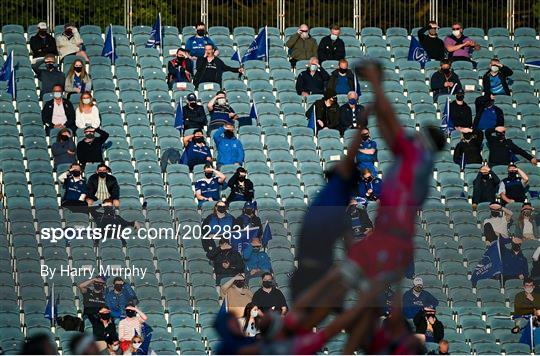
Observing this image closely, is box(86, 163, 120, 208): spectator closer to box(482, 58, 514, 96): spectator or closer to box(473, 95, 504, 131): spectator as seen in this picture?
box(473, 95, 504, 131): spectator

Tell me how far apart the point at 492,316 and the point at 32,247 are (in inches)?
238

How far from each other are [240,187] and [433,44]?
18.7ft

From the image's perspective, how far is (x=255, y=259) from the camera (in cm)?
2100

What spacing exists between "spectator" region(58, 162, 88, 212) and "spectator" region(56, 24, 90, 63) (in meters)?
3.70

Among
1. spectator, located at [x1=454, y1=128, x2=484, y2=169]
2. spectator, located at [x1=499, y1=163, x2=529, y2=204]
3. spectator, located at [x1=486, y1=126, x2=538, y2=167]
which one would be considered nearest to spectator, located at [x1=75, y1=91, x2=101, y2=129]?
spectator, located at [x1=454, y1=128, x2=484, y2=169]

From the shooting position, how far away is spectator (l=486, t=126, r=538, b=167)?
24.8 m

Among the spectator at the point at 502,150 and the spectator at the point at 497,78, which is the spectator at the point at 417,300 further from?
the spectator at the point at 497,78

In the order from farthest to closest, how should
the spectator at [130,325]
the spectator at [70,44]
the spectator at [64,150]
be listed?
the spectator at [70,44] < the spectator at [64,150] < the spectator at [130,325]

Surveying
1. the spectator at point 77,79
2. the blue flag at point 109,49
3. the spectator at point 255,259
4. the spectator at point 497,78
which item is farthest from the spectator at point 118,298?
the spectator at point 497,78

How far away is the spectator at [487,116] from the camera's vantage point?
83.0 ft

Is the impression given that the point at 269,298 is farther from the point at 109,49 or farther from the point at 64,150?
the point at 109,49

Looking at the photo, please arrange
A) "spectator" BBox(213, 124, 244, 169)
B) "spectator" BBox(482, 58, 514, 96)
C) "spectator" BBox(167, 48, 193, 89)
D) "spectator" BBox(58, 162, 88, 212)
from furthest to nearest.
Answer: "spectator" BBox(482, 58, 514, 96) → "spectator" BBox(167, 48, 193, 89) → "spectator" BBox(213, 124, 244, 169) → "spectator" BBox(58, 162, 88, 212)

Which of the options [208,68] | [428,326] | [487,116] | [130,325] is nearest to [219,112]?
[208,68]

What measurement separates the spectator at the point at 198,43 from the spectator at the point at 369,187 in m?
4.23
